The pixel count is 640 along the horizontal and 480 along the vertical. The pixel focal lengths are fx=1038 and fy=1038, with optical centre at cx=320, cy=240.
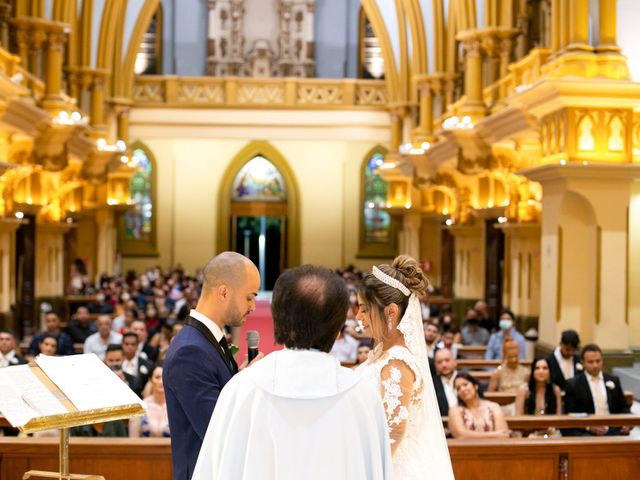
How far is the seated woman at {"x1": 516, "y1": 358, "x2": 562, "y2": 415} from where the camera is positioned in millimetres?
9227

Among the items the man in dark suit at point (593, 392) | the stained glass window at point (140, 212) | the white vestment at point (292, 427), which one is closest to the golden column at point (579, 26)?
the man in dark suit at point (593, 392)

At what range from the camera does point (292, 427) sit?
9.40 feet

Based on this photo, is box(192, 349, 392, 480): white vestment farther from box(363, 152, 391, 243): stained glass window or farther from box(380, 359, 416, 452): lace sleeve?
box(363, 152, 391, 243): stained glass window

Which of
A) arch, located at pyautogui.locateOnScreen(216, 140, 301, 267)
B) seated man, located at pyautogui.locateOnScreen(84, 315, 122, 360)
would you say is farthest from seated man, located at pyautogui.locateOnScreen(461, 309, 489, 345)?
arch, located at pyautogui.locateOnScreen(216, 140, 301, 267)

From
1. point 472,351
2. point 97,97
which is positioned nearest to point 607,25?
point 472,351

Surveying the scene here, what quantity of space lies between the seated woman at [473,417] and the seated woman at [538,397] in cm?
158

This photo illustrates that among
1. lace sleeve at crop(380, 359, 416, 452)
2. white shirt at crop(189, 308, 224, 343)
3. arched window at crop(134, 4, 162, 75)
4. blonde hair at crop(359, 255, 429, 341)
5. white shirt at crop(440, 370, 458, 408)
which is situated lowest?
white shirt at crop(440, 370, 458, 408)

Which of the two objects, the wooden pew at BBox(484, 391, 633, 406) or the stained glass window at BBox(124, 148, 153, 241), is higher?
the stained glass window at BBox(124, 148, 153, 241)

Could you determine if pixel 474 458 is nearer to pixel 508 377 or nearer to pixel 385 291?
pixel 385 291

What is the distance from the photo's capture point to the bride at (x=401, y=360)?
3.97 m

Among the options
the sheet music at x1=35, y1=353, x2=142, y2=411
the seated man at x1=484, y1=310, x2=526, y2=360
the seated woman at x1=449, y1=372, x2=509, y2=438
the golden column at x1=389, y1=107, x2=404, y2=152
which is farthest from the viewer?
the golden column at x1=389, y1=107, x2=404, y2=152

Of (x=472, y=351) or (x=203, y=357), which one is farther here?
(x=472, y=351)

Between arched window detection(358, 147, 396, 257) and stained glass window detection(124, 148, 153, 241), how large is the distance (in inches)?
271

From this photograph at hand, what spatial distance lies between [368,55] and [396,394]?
31309mm
